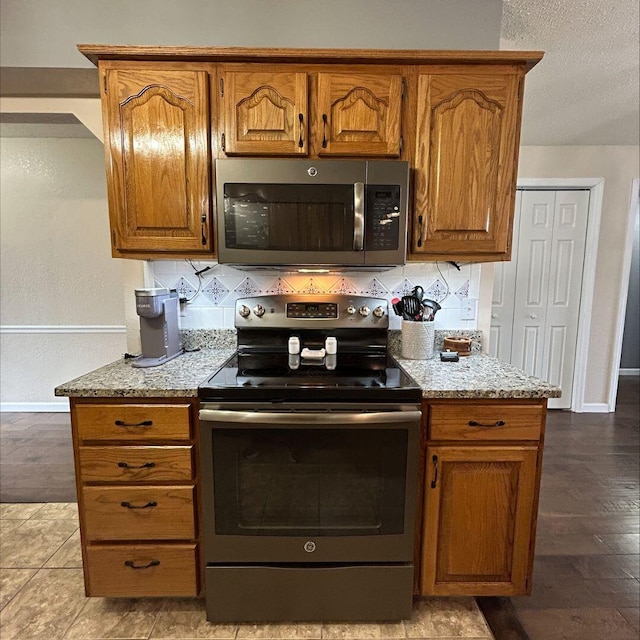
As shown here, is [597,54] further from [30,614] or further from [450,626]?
[30,614]

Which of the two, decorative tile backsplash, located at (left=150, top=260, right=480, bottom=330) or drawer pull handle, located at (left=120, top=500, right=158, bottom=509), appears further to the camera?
decorative tile backsplash, located at (left=150, top=260, right=480, bottom=330)

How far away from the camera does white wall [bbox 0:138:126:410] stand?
3.25 m

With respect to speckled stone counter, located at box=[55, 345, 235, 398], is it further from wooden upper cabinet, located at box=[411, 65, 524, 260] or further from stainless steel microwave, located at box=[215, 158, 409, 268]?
wooden upper cabinet, located at box=[411, 65, 524, 260]

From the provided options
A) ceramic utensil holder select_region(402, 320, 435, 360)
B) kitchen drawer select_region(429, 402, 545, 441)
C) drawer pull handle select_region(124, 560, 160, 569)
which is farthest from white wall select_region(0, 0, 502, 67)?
drawer pull handle select_region(124, 560, 160, 569)

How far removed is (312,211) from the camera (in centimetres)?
160

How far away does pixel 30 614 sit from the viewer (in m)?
1.53

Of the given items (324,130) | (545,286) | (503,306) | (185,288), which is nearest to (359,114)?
(324,130)

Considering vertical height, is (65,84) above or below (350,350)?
above

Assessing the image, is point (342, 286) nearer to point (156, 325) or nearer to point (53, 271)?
point (156, 325)

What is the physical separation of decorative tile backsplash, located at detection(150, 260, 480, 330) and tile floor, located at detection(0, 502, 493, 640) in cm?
122

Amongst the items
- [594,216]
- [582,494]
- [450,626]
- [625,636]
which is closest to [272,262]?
[450,626]

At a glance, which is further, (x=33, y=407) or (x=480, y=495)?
(x=33, y=407)

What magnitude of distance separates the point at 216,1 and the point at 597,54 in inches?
→ 87.3

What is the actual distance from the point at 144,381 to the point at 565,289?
3.58m
